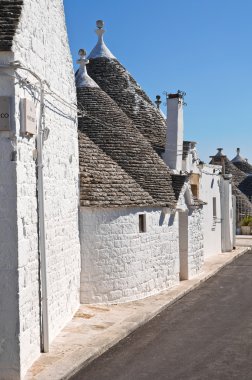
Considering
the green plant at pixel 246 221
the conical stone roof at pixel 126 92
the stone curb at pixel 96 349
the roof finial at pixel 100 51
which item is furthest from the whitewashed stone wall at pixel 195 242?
the green plant at pixel 246 221

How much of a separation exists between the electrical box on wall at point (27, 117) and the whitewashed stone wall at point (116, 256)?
14.3ft

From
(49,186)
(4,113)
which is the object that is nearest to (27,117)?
(4,113)

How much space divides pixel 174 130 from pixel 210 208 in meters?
5.70

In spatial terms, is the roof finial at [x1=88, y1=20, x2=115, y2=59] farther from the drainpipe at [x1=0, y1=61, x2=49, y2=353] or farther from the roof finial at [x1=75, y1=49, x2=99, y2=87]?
the drainpipe at [x1=0, y1=61, x2=49, y2=353]

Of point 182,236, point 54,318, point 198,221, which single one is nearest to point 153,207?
point 182,236

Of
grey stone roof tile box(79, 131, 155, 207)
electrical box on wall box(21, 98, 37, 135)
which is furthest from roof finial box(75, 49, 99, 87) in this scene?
electrical box on wall box(21, 98, 37, 135)

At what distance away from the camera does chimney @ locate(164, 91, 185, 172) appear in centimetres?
1653

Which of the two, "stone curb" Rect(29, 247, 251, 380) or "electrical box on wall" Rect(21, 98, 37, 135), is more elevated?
"electrical box on wall" Rect(21, 98, 37, 135)

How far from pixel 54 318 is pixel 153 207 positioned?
16.1 feet

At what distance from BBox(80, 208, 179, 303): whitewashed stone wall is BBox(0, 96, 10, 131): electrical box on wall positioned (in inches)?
193

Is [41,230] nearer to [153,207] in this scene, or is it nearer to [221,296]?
[153,207]

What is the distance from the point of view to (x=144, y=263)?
13.0m

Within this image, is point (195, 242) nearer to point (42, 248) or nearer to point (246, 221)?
point (42, 248)

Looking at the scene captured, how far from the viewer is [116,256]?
12297 millimetres
